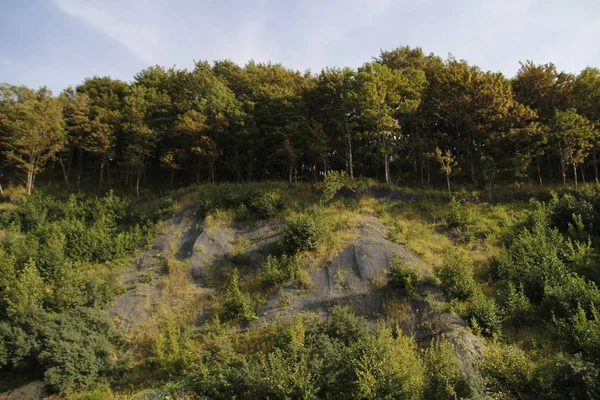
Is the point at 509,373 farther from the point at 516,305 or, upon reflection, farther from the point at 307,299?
the point at 307,299

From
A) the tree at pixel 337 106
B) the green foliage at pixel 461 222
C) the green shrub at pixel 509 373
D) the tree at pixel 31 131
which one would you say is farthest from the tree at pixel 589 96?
the tree at pixel 31 131

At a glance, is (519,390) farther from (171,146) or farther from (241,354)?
(171,146)

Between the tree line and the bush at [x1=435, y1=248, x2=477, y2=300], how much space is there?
10908mm

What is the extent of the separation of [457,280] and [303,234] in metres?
7.52

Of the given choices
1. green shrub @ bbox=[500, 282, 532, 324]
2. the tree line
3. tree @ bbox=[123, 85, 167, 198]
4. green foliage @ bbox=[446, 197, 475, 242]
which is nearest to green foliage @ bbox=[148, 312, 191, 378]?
green shrub @ bbox=[500, 282, 532, 324]

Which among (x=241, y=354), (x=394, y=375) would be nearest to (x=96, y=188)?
(x=241, y=354)

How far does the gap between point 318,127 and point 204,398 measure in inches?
824

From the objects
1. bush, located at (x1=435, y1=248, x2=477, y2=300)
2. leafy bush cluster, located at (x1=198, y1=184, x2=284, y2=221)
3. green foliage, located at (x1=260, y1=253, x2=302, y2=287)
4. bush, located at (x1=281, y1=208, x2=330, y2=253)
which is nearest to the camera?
bush, located at (x1=435, y1=248, x2=477, y2=300)

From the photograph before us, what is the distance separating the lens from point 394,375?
10078mm

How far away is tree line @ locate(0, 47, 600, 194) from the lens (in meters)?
25.2

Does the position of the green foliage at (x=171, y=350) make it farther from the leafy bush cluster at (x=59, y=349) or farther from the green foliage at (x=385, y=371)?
the green foliage at (x=385, y=371)

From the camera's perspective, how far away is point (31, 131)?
2627cm

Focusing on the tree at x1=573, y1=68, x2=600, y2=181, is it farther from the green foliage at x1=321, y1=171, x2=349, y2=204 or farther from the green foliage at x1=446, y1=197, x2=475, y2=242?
the green foliage at x1=321, y1=171, x2=349, y2=204

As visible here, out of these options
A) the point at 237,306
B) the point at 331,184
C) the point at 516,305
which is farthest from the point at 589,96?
the point at 237,306
